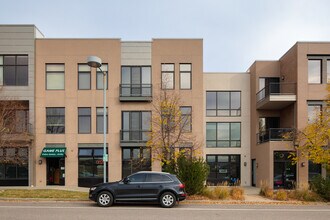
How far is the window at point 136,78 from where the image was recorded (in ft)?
80.1

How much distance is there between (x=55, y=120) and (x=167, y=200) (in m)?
14.6

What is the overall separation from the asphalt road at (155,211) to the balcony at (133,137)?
9.63 meters

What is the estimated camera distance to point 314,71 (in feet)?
75.7

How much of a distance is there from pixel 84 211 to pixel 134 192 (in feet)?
7.69

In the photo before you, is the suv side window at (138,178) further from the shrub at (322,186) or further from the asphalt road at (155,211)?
the shrub at (322,186)

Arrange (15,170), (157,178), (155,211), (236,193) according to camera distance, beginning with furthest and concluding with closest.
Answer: (15,170), (236,193), (157,178), (155,211)

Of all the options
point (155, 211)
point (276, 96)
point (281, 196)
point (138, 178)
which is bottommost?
point (281, 196)

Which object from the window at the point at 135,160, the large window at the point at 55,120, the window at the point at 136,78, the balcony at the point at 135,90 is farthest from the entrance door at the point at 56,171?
the window at the point at 136,78

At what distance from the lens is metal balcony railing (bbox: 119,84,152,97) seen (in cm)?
2431

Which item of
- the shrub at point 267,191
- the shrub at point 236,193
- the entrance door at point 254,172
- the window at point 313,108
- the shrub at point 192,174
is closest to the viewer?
the shrub at point 192,174

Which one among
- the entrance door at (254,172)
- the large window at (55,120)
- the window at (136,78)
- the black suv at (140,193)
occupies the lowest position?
the entrance door at (254,172)

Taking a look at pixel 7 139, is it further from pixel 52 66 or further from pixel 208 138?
pixel 208 138

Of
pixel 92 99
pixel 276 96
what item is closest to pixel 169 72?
pixel 92 99

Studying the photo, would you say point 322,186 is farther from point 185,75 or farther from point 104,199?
point 185,75
